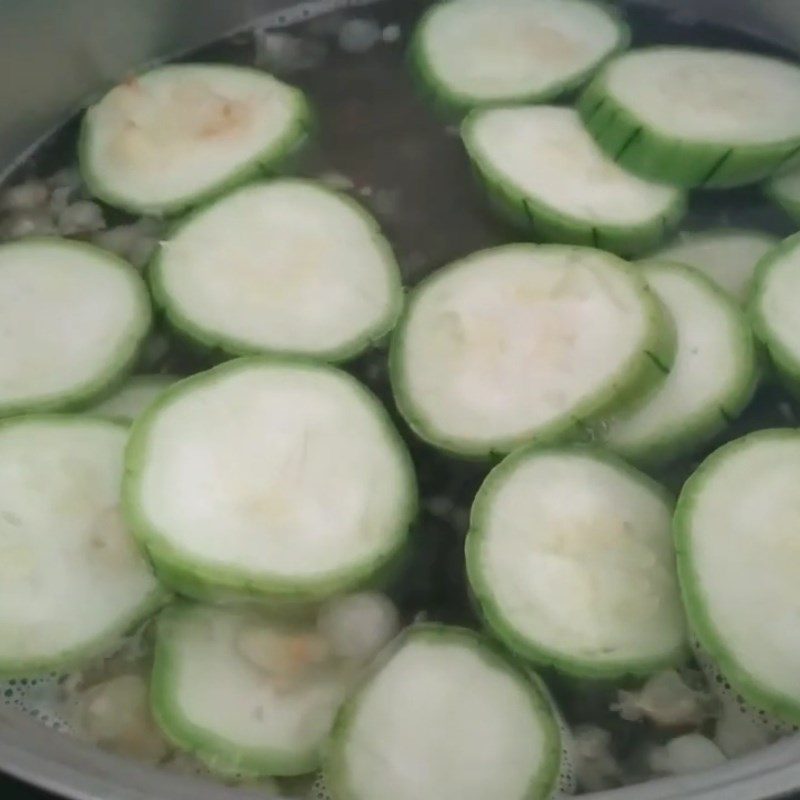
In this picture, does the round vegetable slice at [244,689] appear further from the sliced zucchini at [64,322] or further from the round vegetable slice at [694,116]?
the round vegetable slice at [694,116]

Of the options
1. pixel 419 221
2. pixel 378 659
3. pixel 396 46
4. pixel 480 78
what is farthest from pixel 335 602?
pixel 396 46

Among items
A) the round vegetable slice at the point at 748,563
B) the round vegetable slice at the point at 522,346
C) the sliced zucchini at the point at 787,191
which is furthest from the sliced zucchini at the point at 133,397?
the sliced zucchini at the point at 787,191

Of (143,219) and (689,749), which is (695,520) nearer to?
(689,749)

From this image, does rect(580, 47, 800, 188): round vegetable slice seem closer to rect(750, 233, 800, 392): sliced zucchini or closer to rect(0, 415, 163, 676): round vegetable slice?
rect(750, 233, 800, 392): sliced zucchini

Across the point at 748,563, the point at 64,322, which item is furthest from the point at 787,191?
the point at 64,322

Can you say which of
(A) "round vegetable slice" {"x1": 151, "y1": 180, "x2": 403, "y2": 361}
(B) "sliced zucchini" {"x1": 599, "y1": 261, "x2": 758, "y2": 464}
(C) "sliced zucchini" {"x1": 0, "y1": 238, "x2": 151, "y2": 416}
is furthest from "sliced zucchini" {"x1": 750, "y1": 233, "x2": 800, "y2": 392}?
(C) "sliced zucchini" {"x1": 0, "y1": 238, "x2": 151, "y2": 416}

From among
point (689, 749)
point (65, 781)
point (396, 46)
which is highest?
point (396, 46)

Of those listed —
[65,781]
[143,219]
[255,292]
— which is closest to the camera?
[65,781]
